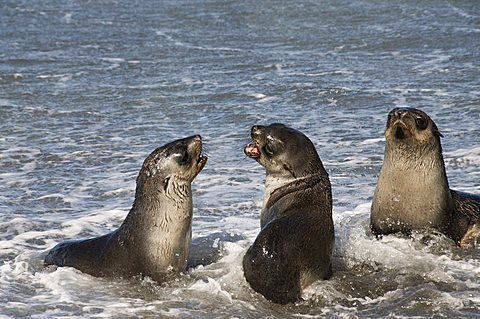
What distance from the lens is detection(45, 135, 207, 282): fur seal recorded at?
7.92m

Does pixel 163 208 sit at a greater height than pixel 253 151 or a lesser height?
lesser

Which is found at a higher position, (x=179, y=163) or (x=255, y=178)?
(x=179, y=163)

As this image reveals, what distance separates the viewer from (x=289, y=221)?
7.57 metres

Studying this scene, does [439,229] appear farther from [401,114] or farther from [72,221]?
[72,221]

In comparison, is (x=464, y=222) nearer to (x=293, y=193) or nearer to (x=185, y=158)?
(x=293, y=193)

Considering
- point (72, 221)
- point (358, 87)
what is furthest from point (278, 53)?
point (72, 221)

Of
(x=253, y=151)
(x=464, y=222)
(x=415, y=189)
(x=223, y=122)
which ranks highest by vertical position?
(x=253, y=151)

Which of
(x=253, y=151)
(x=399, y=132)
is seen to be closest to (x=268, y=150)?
(x=253, y=151)

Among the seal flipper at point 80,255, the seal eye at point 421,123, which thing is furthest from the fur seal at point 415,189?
the seal flipper at point 80,255

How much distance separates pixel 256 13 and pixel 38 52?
685 cm

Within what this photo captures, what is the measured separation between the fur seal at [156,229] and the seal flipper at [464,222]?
225 centimetres

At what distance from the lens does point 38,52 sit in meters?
21.3

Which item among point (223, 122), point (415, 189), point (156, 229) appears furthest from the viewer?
point (223, 122)

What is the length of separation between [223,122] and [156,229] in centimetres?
655
